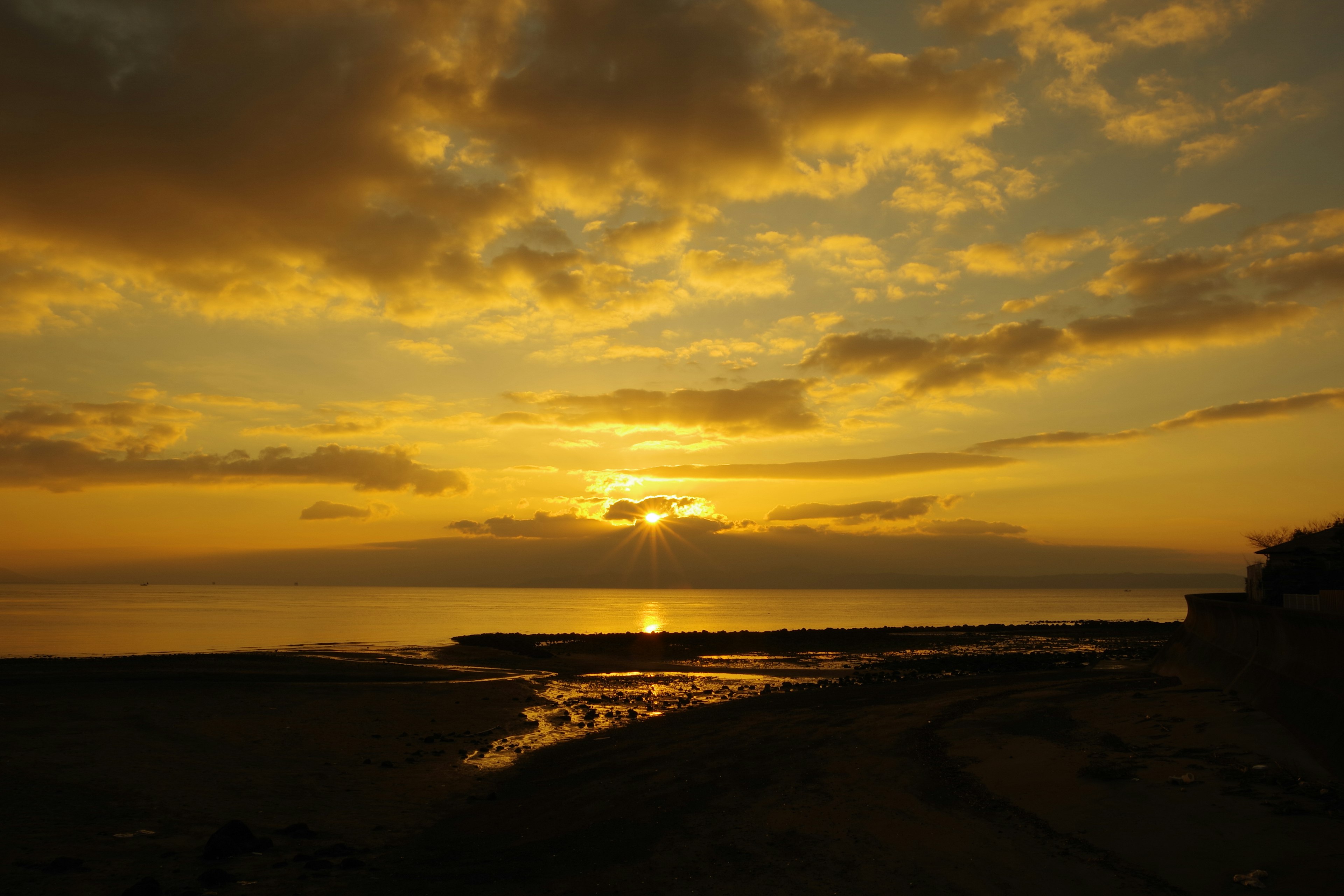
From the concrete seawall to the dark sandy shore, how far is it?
20.3 inches

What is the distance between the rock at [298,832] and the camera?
13.7m

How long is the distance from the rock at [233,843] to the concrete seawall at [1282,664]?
1587 centimetres

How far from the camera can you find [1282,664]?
14.9m

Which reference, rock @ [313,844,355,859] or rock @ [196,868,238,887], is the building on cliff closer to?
rock @ [313,844,355,859]

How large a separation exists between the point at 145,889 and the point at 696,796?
28.3 feet

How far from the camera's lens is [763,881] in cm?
1028

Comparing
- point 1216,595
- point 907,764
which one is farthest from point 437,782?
point 1216,595

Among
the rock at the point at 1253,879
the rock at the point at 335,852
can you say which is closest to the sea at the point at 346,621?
the rock at the point at 335,852

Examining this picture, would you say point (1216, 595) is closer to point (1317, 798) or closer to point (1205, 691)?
point (1205, 691)

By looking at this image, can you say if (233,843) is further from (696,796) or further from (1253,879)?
(1253,879)

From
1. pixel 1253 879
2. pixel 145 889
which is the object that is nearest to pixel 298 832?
pixel 145 889

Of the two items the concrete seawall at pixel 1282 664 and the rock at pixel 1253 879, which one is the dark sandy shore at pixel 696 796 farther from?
the concrete seawall at pixel 1282 664

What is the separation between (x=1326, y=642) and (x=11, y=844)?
→ 20.6 metres

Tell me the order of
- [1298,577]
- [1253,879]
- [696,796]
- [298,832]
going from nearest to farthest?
1. [1253,879]
2. [298,832]
3. [696,796]
4. [1298,577]
